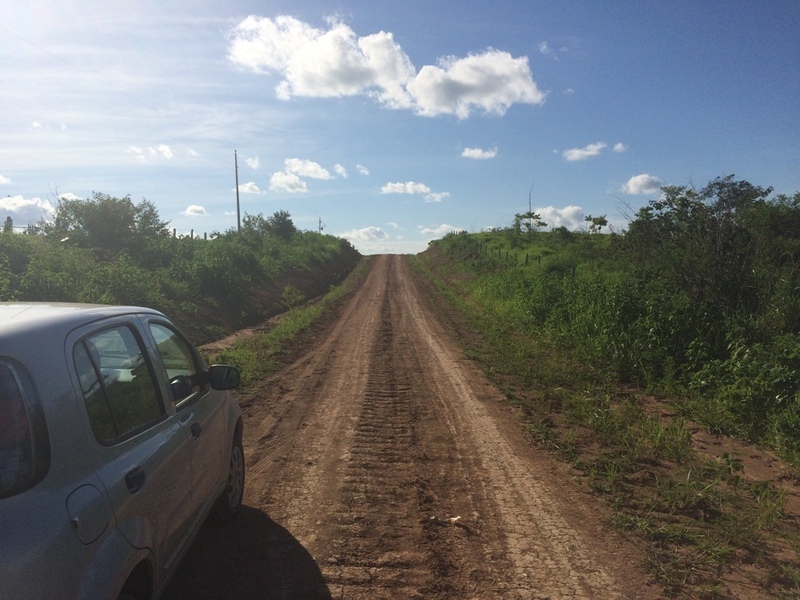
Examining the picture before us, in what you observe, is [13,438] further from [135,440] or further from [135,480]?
[135,440]

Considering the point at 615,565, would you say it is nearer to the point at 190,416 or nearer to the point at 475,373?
the point at 190,416

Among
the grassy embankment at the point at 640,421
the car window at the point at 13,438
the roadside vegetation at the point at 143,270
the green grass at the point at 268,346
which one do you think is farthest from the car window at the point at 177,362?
the roadside vegetation at the point at 143,270

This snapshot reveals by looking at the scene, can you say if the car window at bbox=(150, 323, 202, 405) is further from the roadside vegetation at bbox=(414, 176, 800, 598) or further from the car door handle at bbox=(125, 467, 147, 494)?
the roadside vegetation at bbox=(414, 176, 800, 598)

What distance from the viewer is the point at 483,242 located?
4025 cm

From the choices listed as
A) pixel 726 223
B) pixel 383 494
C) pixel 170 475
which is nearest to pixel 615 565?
pixel 383 494

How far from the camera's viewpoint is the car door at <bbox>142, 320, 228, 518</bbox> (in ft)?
11.4

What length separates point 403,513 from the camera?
15.1ft

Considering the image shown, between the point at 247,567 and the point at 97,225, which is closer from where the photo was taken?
the point at 247,567

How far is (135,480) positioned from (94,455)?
0.28 metres

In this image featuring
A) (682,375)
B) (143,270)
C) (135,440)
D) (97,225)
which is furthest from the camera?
(97,225)

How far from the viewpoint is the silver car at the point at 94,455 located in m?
1.91

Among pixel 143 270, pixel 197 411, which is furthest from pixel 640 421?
pixel 143 270

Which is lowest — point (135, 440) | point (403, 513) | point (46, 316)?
point (403, 513)

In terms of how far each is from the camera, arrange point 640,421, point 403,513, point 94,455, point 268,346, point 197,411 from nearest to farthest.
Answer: point 94,455 < point 197,411 < point 403,513 < point 640,421 < point 268,346
